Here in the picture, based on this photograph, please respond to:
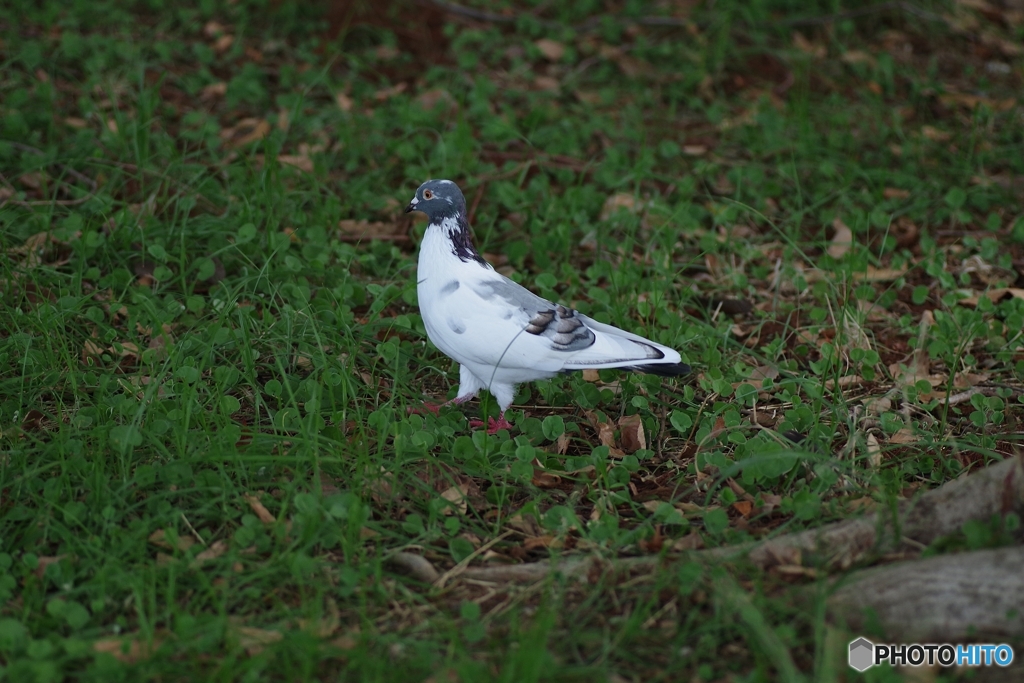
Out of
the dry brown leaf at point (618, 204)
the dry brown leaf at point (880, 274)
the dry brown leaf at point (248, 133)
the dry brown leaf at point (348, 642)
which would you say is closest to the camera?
the dry brown leaf at point (348, 642)

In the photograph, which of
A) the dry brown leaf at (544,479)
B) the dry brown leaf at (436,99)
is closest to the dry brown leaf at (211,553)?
the dry brown leaf at (544,479)

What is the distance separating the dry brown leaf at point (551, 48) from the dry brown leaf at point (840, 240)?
94.0 inches

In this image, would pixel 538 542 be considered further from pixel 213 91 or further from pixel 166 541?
pixel 213 91

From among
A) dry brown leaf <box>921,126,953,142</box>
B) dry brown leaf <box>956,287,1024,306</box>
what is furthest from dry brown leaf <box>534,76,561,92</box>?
dry brown leaf <box>956,287,1024,306</box>

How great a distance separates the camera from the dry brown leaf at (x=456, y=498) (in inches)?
122

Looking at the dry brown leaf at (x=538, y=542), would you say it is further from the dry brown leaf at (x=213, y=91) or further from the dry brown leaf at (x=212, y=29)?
the dry brown leaf at (x=212, y=29)

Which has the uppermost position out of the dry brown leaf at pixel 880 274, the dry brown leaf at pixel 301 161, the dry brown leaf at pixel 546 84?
the dry brown leaf at pixel 546 84

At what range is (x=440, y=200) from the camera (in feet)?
11.6

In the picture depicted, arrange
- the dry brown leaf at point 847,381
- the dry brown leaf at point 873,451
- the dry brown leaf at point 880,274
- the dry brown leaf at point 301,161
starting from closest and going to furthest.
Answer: the dry brown leaf at point 873,451 → the dry brown leaf at point 847,381 → the dry brown leaf at point 880,274 → the dry brown leaf at point 301,161

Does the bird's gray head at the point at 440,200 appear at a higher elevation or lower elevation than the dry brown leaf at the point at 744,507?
higher

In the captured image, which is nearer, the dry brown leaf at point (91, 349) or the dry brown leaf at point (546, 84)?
the dry brown leaf at point (91, 349)

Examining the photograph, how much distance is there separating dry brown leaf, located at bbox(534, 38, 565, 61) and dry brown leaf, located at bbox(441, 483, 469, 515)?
4150 millimetres

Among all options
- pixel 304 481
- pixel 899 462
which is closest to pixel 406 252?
pixel 304 481

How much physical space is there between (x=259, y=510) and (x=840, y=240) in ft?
11.1
